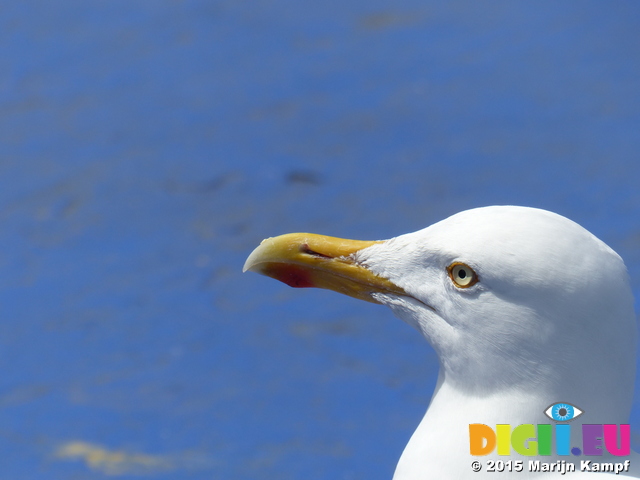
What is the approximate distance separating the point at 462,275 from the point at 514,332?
0.16 metres

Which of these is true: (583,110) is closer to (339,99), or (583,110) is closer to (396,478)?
(339,99)

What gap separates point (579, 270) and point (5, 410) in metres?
2.46

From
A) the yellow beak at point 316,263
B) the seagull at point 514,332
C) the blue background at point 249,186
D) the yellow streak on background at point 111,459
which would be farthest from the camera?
the blue background at point 249,186

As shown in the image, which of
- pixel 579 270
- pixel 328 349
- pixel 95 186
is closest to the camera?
pixel 579 270

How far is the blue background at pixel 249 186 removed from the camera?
10.9 feet

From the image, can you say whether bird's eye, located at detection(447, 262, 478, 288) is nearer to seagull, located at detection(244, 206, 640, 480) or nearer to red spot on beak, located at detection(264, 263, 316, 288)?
seagull, located at detection(244, 206, 640, 480)

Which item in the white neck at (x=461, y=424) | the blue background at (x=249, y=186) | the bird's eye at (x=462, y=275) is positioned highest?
the blue background at (x=249, y=186)

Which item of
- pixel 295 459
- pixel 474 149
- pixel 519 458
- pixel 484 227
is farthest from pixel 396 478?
pixel 474 149

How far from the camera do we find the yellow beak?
206cm

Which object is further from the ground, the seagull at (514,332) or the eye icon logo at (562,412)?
the seagull at (514,332)

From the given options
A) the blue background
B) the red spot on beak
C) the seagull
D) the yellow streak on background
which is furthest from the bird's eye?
the yellow streak on background

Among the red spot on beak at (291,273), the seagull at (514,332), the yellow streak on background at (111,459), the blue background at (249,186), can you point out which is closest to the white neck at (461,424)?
the seagull at (514,332)

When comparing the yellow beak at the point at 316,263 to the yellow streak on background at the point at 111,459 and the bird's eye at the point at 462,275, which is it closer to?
the bird's eye at the point at 462,275

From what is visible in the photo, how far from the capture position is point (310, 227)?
162 inches
